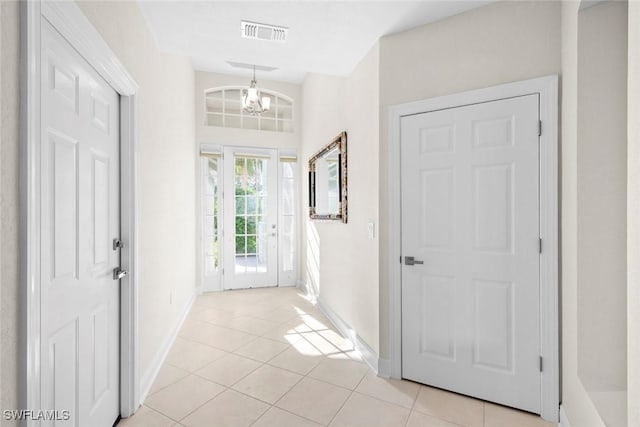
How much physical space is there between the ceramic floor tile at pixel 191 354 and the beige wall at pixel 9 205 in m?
1.78

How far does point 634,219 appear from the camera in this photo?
1.02 meters

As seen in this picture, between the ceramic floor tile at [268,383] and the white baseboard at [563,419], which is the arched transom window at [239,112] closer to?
the ceramic floor tile at [268,383]

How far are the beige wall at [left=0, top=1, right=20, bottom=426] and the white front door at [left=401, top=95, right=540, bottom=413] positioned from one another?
2065 mm

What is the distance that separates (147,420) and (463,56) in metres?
3.05

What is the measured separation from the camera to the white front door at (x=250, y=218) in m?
4.95

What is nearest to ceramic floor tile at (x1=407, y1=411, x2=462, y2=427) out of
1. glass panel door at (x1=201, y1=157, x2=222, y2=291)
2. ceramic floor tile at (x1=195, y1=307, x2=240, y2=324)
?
ceramic floor tile at (x1=195, y1=307, x2=240, y2=324)

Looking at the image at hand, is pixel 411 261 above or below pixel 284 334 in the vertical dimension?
above

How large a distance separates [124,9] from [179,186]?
1996mm

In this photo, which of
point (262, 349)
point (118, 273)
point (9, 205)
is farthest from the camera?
point (262, 349)

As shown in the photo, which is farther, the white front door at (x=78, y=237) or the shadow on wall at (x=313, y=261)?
the shadow on wall at (x=313, y=261)

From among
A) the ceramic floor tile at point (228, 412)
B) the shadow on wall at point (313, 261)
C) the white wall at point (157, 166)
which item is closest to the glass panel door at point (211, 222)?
the white wall at point (157, 166)

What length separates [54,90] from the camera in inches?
48.0

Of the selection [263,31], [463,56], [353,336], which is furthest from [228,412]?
[463,56]

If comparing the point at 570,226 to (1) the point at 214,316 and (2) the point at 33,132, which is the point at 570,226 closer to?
(2) the point at 33,132
